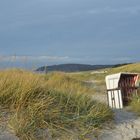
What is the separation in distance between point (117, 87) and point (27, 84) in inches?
260

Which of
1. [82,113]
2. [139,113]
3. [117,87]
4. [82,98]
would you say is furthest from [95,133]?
[117,87]

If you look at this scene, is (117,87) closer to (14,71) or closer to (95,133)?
(14,71)

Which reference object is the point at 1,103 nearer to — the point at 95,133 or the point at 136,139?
the point at 95,133

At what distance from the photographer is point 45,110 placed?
9.08 meters

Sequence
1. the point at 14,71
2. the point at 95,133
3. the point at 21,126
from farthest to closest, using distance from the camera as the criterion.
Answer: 1. the point at 14,71
2. the point at 95,133
3. the point at 21,126

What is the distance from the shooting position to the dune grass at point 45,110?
28.5ft

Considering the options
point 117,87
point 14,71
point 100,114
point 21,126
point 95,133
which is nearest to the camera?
point 21,126

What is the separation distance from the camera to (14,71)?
10969 mm

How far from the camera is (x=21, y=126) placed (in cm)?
848

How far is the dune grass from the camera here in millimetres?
8672

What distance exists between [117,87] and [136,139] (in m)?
6.67

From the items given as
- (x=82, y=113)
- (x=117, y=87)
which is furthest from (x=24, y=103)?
(x=117, y=87)

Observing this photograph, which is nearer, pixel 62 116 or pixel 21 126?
pixel 21 126

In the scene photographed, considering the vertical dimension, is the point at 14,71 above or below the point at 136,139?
above
